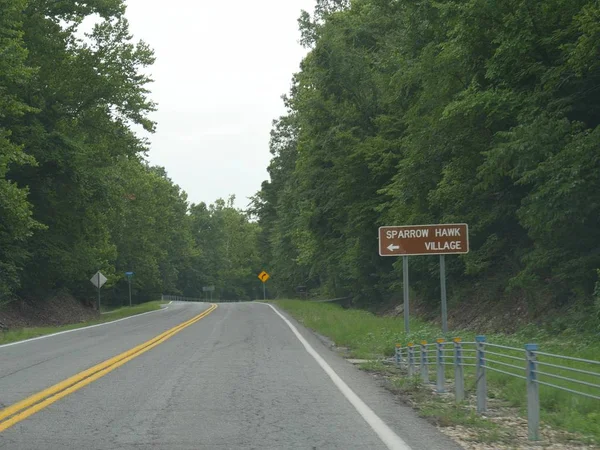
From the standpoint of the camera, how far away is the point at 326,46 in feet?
114

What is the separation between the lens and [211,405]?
902 centimetres

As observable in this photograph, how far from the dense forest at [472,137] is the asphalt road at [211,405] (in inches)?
245

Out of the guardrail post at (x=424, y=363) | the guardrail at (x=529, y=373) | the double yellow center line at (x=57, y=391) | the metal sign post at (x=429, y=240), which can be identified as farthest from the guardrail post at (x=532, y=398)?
the metal sign post at (x=429, y=240)

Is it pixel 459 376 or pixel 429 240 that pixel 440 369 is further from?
pixel 429 240

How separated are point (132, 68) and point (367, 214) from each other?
47.0 feet

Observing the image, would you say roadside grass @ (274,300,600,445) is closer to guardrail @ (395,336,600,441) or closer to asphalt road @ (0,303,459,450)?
guardrail @ (395,336,600,441)

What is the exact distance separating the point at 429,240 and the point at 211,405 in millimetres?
7840

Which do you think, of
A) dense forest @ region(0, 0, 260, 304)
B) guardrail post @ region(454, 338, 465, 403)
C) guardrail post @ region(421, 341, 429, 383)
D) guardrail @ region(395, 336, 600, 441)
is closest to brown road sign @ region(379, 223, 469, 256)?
guardrail @ region(395, 336, 600, 441)

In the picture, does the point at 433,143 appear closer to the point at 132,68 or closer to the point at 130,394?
the point at 130,394

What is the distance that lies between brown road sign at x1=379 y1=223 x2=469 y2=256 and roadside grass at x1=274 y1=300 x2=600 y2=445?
75.9 inches

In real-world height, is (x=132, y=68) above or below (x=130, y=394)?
above

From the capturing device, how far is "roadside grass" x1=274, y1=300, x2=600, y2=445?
305 inches

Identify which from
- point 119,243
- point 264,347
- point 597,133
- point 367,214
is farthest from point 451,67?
point 119,243

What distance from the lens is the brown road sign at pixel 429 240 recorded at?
1543 centimetres
